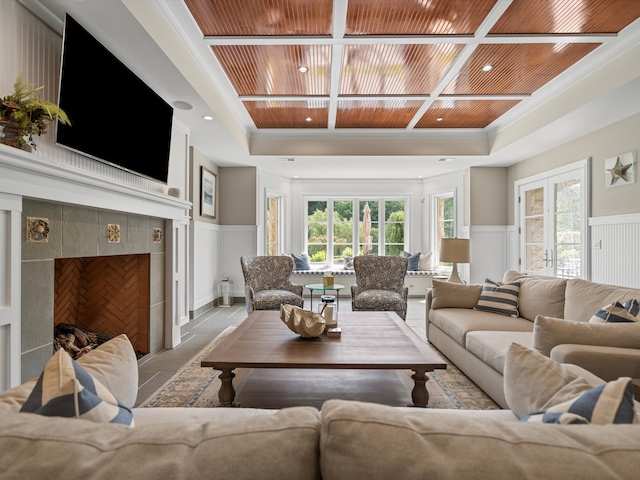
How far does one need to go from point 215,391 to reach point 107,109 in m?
2.10

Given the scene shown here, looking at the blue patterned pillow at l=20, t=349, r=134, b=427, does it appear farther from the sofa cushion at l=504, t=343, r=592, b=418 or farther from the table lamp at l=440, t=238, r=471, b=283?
the table lamp at l=440, t=238, r=471, b=283

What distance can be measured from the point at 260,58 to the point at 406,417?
332 centimetres

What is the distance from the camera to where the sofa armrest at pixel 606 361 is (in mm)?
1770

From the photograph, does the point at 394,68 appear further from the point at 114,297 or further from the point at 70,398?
the point at 70,398

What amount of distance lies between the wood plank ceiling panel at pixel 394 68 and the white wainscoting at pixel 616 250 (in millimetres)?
2445

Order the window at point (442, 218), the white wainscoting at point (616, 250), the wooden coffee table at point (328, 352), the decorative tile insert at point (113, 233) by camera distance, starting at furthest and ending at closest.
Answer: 1. the window at point (442, 218)
2. the white wainscoting at point (616, 250)
3. the decorative tile insert at point (113, 233)
4. the wooden coffee table at point (328, 352)

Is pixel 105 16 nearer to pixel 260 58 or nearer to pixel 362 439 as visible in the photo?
pixel 260 58

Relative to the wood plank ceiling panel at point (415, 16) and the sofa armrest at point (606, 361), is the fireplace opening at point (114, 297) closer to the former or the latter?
the wood plank ceiling panel at point (415, 16)

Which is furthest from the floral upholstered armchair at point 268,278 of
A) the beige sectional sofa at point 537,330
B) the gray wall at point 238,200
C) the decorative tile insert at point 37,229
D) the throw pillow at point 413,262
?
the throw pillow at point 413,262

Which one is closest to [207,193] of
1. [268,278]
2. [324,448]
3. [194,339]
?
[268,278]

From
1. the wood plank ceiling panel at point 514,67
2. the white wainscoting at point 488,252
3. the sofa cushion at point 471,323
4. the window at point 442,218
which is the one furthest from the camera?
the window at point 442,218

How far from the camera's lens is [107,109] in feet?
7.99

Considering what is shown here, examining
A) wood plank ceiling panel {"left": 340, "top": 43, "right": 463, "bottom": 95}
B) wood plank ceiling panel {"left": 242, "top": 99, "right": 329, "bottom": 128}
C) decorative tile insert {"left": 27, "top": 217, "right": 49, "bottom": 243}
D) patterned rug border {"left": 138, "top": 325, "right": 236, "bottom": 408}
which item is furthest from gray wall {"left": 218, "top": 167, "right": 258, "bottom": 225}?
decorative tile insert {"left": 27, "top": 217, "right": 49, "bottom": 243}

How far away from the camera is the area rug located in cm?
232
